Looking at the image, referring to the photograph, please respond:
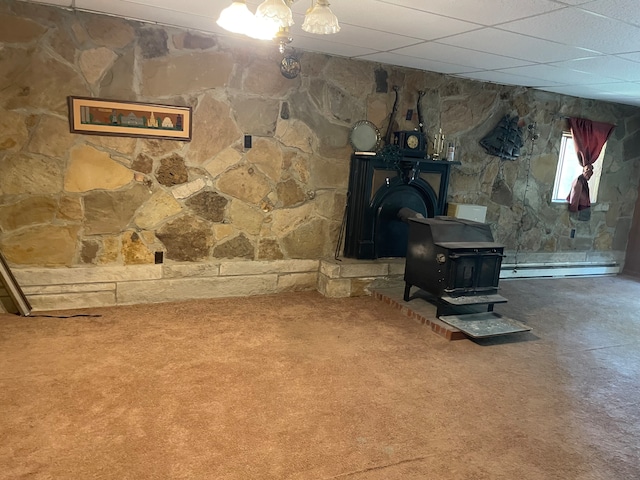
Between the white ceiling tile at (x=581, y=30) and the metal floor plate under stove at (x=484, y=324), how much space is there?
2151mm

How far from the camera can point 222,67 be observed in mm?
3715

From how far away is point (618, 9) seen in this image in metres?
2.39

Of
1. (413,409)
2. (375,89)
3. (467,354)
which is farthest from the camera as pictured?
(375,89)

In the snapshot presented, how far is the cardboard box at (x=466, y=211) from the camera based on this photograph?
16.0 ft

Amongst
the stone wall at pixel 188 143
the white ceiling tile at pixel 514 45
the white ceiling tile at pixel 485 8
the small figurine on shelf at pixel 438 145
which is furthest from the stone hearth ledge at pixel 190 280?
the white ceiling tile at pixel 485 8

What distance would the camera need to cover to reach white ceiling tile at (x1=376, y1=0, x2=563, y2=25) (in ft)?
8.00

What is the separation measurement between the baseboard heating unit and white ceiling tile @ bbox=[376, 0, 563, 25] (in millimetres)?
3484

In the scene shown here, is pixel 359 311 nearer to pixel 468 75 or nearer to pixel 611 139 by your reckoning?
pixel 468 75

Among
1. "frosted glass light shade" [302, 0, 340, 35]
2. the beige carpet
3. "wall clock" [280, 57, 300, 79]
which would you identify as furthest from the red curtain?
"frosted glass light shade" [302, 0, 340, 35]

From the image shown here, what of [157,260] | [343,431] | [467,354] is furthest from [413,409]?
[157,260]

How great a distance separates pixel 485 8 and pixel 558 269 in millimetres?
4285

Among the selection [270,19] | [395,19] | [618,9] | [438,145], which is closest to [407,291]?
[438,145]

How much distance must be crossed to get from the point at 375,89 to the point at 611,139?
3.70m

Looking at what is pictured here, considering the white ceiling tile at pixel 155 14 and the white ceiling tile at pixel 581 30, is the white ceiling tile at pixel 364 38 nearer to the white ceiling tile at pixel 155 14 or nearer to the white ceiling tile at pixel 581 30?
the white ceiling tile at pixel 155 14
